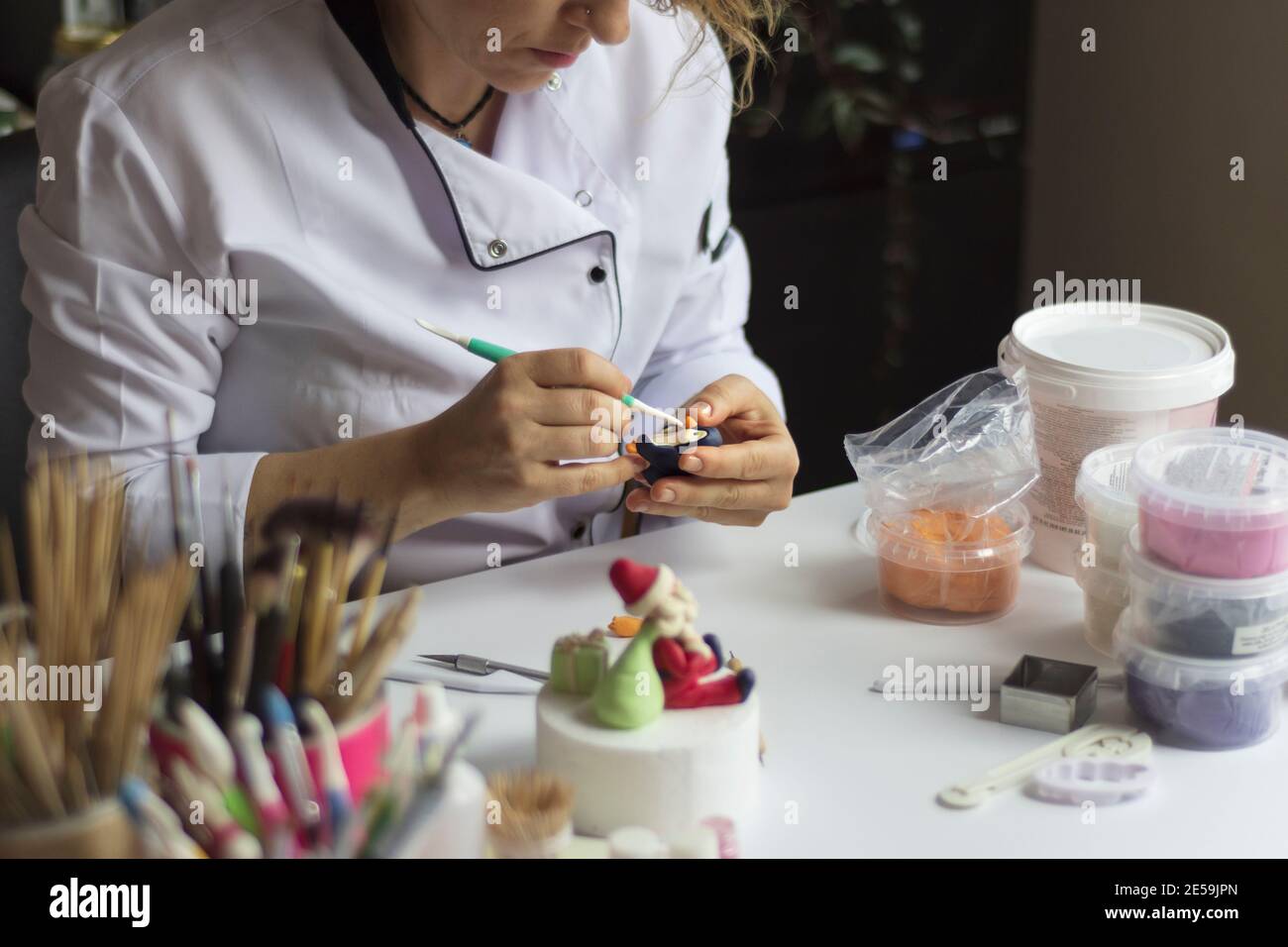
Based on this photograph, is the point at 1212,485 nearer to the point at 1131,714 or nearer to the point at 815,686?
the point at 1131,714

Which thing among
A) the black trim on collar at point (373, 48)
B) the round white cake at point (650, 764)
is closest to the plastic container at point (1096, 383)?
the round white cake at point (650, 764)

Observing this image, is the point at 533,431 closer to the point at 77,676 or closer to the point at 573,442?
the point at 573,442

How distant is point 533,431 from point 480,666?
0.17 metres

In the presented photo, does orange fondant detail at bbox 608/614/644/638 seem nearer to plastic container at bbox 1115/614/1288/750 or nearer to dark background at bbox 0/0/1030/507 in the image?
plastic container at bbox 1115/614/1288/750

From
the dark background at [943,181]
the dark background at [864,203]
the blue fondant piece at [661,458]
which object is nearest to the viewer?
the blue fondant piece at [661,458]

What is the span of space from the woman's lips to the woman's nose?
42 mm

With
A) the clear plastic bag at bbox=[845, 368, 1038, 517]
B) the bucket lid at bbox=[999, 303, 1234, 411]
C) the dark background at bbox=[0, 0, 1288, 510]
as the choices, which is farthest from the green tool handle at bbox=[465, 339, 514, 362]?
the dark background at bbox=[0, 0, 1288, 510]

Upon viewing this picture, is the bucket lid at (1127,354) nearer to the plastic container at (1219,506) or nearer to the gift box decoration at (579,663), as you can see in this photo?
the plastic container at (1219,506)

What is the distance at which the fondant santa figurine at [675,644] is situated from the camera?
788 mm

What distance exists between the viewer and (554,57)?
1130 millimetres

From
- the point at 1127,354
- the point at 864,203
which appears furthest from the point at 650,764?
the point at 864,203

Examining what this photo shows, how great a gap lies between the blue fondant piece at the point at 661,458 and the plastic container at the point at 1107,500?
11.2 inches

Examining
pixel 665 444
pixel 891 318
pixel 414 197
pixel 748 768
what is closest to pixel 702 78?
pixel 414 197
